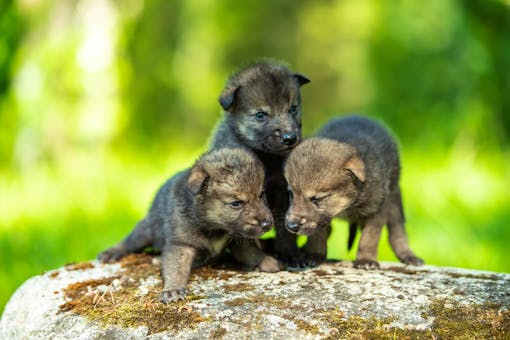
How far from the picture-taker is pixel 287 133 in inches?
225

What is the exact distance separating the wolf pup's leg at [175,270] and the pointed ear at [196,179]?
0.44 metres

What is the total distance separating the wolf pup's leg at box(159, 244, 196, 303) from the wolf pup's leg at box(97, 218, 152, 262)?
80cm

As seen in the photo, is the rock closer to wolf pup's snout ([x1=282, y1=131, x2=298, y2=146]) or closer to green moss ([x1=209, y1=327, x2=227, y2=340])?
green moss ([x1=209, y1=327, x2=227, y2=340])

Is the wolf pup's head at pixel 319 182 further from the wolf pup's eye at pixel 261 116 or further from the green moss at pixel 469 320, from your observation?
the green moss at pixel 469 320

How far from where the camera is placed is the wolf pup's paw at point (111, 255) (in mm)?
5940

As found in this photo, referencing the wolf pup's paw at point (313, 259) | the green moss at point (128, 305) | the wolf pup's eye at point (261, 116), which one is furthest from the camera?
the wolf pup's eye at point (261, 116)

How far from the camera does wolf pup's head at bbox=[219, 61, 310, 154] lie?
5953 mm

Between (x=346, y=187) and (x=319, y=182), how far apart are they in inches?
9.6

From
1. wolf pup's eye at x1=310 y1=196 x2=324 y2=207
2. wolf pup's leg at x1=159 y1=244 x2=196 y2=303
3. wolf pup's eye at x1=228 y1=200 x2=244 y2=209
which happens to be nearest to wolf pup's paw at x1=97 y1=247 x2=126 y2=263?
wolf pup's leg at x1=159 y1=244 x2=196 y2=303

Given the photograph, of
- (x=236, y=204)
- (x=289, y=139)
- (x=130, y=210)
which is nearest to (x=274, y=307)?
(x=236, y=204)

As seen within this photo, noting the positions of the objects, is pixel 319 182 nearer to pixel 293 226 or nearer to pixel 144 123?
pixel 293 226

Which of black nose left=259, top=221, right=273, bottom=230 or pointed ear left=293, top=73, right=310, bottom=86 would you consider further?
pointed ear left=293, top=73, right=310, bottom=86

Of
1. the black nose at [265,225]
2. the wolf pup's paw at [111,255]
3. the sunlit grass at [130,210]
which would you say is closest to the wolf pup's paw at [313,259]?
the black nose at [265,225]

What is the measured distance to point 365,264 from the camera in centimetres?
542
